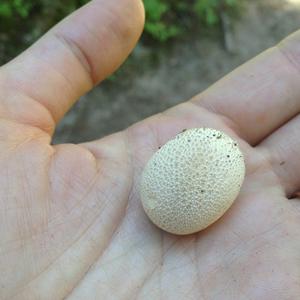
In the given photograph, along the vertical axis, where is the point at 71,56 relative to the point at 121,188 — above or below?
above

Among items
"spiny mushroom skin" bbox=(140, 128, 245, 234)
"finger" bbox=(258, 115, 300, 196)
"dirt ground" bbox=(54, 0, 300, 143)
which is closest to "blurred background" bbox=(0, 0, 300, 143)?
"dirt ground" bbox=(54, 0, 300, 143)

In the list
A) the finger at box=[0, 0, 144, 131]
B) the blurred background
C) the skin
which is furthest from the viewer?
the blurred background

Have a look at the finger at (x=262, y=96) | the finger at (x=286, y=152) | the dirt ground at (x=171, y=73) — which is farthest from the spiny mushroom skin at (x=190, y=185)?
the dirt ground at (x=171, y=73)

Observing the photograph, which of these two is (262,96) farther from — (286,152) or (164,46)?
(164,46)

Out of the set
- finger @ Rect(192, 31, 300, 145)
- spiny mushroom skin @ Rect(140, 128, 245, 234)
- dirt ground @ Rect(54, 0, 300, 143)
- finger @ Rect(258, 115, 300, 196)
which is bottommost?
dirt ground @ Rect(54, 0, 300, 143)

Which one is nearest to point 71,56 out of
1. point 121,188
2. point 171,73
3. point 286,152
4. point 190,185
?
point 121,188

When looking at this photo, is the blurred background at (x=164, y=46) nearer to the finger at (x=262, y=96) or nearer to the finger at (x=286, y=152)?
the finger at (x=262, y=96)

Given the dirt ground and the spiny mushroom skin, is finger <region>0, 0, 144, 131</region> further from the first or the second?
the dirt ground
